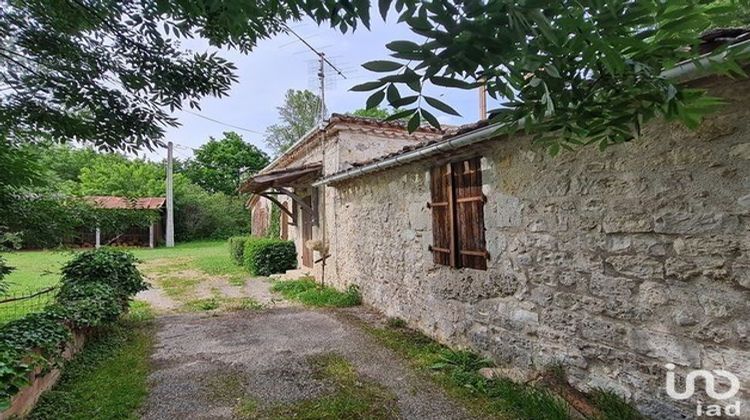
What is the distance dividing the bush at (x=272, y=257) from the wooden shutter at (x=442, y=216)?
7.71 meters

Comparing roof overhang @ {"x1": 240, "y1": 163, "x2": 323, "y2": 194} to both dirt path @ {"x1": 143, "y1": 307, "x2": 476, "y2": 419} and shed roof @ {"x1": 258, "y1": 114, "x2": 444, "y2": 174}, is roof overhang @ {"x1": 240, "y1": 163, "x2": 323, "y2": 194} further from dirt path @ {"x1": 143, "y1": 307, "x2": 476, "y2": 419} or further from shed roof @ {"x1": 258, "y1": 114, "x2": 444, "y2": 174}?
dirt path @ {"x1": 143, "y1": 307, "x2": 476, "y2": 419}

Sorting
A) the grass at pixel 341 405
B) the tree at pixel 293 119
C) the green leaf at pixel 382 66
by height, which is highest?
the tree at pixel 293 119

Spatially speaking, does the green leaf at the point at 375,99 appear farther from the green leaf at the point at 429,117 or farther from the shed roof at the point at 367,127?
the shed roof at the point at 367,127

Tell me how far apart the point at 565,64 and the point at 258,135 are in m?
34.3

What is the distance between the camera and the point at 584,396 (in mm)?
3225

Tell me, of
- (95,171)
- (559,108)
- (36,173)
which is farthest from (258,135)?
(559,108)

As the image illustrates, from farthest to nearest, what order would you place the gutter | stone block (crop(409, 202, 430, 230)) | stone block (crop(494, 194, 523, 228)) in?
stone block (crop(409, 202, 430, 230))
stone block (crop(494, 194, 523, 228))
the gutter

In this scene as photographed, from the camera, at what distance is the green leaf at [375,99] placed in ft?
3.83

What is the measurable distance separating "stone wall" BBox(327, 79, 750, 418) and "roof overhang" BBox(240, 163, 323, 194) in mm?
5081

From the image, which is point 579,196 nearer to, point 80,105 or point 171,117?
point 171,117

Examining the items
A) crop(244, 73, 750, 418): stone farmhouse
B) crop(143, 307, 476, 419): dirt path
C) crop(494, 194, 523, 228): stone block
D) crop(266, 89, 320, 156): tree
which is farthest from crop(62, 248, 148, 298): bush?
crop(266, 89, 320, 156): tree

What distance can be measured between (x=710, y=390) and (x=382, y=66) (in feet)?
9.76

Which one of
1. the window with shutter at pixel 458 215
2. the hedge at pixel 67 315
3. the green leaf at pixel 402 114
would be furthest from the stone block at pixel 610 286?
the hedge at pixel 67 315

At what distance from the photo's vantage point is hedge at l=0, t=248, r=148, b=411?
2865 millimetres
